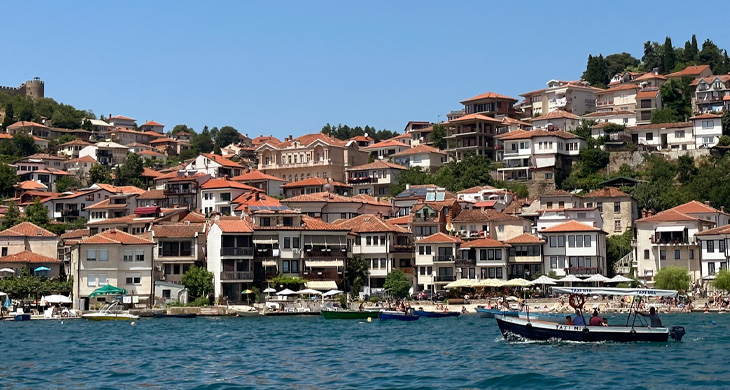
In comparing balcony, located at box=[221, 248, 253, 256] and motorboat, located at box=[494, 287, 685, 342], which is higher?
balcony, located at box=[221, 248, 253, 256]

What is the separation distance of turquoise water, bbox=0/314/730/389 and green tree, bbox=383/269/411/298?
56.7 ft

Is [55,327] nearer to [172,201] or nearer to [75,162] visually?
[172,201]


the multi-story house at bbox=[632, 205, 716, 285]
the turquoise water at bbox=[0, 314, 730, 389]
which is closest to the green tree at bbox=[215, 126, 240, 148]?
the multi-story house at bbox=[632, 205, 716, 285]

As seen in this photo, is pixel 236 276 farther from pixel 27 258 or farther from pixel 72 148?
pixel 72 148

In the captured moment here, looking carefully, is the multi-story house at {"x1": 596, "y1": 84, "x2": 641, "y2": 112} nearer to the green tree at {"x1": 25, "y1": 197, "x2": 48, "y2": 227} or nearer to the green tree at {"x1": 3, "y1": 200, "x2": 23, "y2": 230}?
the green tree at {"x1": 25, "y1": 197, "x2": 48, "y2": 227}

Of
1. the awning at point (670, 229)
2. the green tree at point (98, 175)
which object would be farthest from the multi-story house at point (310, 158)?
the awning at point (670, 229)

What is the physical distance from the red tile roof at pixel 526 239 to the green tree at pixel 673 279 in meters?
9.33

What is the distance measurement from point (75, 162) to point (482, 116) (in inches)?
2034

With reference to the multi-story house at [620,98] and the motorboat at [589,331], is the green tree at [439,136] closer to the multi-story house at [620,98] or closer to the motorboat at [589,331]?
the multi-story house at [620,98]

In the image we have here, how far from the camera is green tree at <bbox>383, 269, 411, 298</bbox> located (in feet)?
263

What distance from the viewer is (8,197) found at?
11875 cm

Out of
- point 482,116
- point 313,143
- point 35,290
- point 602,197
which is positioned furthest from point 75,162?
point 602,197

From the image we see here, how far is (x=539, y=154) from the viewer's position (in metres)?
106

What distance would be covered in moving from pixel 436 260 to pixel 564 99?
52.0 meters
